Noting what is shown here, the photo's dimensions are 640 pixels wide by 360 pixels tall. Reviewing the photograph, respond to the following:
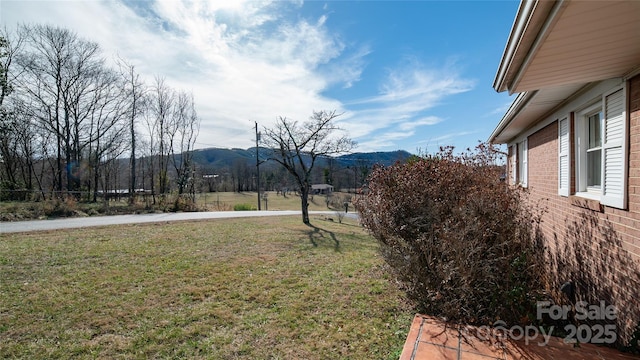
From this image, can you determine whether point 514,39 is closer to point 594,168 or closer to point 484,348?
point 484,348

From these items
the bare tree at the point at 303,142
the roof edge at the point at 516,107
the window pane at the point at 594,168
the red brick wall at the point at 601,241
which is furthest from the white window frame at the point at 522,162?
the bare tree at the point at 303,142

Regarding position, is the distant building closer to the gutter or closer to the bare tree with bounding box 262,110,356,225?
the bare tree with bounding box 262,110,356,225

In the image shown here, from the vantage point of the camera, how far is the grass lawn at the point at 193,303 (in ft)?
9.39

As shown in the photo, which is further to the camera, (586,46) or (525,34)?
(586,46)

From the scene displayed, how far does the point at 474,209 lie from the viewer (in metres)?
3.60

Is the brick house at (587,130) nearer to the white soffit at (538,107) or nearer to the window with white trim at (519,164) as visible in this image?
the white soffit at (538,107)

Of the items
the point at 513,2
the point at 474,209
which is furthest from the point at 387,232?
the point at 513,2

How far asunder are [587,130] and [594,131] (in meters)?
0.15

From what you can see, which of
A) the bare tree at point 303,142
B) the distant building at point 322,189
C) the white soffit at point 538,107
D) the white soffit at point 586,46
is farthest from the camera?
the distant building at point 322,189

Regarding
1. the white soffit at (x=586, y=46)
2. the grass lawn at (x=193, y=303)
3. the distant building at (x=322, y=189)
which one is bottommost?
the distant building at (x=322, y=189)

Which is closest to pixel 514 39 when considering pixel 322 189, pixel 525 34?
pixel 525 34

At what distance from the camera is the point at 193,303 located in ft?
12.8

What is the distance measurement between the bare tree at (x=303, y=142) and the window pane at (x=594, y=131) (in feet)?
38.0

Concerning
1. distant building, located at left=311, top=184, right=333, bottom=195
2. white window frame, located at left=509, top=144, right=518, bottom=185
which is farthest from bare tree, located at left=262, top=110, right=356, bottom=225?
distant building, located at left=311, top=184, right=333, bottom=195
